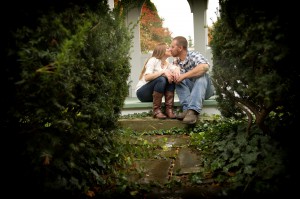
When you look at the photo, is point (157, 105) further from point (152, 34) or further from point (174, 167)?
point (152, 34)

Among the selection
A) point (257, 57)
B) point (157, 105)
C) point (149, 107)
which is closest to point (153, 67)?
point (157, 105)

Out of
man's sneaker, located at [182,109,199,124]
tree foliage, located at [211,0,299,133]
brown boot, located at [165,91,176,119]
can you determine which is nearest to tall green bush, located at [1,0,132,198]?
tree foliage, located at [211,0,299,133]

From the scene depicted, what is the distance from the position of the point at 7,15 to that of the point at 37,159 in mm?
1046

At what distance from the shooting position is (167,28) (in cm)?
1570

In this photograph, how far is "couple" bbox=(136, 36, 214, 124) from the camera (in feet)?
15.4

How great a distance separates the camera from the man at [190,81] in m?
4.64

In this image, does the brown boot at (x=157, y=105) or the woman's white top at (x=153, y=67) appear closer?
the brown boot at (x=157, y=105)

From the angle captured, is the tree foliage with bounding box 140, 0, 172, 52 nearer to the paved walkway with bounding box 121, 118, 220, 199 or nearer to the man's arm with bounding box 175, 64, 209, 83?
the man's arm with bounding box 175, 64, 209, 83

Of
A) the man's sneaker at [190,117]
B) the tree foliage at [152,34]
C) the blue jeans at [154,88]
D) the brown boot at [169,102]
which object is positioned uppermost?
the tree foliage at [152,34]

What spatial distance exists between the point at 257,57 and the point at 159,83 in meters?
2.49

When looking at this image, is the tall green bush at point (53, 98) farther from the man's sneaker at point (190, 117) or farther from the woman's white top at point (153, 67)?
the woman's white top at point (153, 67)

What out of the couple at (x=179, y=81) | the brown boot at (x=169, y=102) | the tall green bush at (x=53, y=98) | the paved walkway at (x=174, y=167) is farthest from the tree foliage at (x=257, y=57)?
the brown boot at (x=169, y=102)

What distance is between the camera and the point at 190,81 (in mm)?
5141

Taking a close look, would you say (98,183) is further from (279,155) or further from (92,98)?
(279,155)
